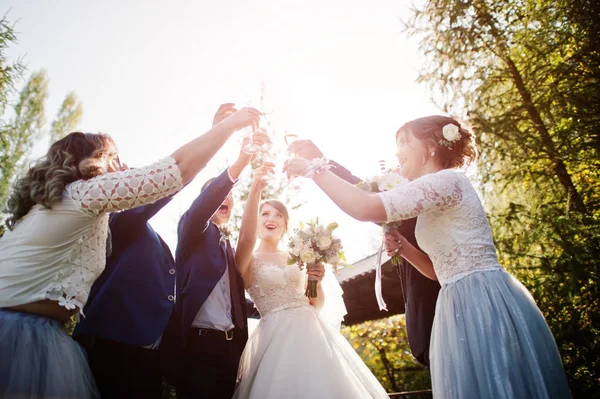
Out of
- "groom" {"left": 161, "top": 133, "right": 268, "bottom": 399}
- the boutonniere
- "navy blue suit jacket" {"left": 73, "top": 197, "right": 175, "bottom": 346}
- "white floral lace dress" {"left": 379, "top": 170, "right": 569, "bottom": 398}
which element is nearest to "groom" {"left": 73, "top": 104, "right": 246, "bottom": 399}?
"navy blue suit jacket" {"left": 73, "top": 197, "right": 175, "bottom": 346}

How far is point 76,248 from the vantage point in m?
1.95

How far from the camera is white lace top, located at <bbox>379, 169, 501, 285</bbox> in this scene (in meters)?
2.11

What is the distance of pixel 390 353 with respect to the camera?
14211 mm

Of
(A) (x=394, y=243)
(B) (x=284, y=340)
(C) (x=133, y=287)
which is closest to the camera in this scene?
(C) (x=133, y=287)

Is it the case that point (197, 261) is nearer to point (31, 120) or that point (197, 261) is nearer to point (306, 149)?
point (306, 149)

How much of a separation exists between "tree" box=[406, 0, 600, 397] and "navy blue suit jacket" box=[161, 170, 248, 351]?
4604mm

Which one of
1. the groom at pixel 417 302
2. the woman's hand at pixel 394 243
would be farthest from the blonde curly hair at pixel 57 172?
the woman's hand at pixel 394 243

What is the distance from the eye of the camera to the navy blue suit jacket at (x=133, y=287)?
227 centimetres

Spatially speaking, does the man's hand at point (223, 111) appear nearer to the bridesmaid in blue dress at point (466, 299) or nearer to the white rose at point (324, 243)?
the bridesmaid in blue dress at point (466, 299)

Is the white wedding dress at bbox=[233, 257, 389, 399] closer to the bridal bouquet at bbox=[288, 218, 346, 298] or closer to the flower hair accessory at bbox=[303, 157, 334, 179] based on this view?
the bridal bouquet at bbox=[288, 218, 346, 298]

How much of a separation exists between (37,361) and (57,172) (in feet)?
3.05

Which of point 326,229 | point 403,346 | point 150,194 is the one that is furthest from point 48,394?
point 403,346

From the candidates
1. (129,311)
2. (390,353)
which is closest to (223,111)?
(129,311)

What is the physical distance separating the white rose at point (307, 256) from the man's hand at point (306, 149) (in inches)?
49.9
